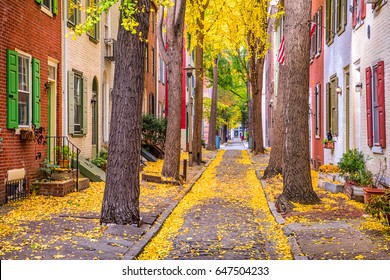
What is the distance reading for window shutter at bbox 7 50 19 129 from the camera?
12.7 m

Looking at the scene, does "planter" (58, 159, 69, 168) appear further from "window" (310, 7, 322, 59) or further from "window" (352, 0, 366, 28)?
"window" (310, 7, 322, 59)

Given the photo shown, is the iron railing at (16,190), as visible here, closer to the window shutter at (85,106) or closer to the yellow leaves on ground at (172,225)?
the yellow leaves on ground at (172,225)

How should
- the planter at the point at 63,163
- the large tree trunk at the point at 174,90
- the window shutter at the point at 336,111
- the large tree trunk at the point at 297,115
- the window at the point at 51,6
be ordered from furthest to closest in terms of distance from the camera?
the window shutter at the point at 336,111 → the large tree trunk at the point at 174,90 → the planter at the point at 63,163 → the window at the point at 51,6 → the large tree trunk at the point at 297,115

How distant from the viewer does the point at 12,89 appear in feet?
42.5

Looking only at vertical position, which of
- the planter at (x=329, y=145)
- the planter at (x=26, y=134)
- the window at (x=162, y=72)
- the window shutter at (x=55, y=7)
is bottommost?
the planter at (x=329, y=145)

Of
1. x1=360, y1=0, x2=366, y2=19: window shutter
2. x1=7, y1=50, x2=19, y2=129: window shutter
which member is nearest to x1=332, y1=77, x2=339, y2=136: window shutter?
x1=360, y1=0, x2=366, y2=19: window shutter

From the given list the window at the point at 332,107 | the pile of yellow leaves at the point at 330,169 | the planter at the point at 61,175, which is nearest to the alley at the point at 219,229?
the pile of yellow leaves at the point at 330,169

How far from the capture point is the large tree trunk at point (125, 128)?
999 centimetres

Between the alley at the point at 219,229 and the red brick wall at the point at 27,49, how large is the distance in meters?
3.60

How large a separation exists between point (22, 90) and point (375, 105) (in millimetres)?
7836

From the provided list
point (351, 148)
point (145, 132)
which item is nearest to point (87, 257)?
point (351, 148)

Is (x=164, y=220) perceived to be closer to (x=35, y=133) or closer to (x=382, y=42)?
(x=35, y=133)

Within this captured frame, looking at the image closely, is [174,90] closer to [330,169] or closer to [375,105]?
[330,169]

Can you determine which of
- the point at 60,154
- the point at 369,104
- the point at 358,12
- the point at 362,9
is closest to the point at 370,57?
the point at 369,104
